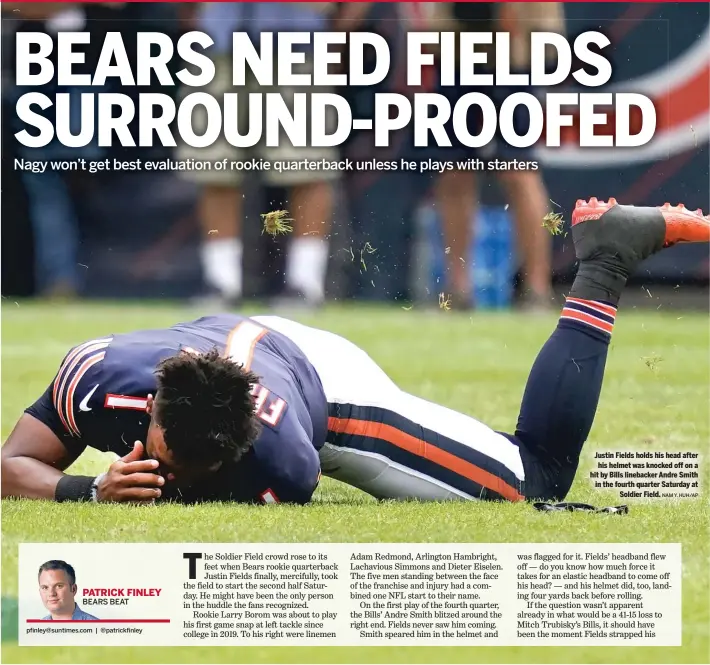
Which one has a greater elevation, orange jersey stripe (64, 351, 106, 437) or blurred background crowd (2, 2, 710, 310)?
blurred background crowd (2, 2, 710, 310)

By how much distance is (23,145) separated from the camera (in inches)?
159

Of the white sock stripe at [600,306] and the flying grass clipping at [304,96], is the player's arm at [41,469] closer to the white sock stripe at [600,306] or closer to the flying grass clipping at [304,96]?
the flying grass clipping at [304,96]

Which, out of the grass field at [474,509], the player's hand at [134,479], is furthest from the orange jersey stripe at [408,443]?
the player's hand at [134,479]

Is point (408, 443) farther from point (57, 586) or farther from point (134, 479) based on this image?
point (57, 586)

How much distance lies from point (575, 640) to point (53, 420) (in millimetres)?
1413

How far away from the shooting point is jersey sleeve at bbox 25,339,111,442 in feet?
11.5

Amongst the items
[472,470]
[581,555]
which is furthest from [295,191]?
[581,555]

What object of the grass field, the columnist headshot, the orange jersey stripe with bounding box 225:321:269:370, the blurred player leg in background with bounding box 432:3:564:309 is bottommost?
the columnist headshot

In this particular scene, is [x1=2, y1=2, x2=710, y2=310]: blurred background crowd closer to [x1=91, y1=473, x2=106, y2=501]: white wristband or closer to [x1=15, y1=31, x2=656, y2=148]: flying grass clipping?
[x1=15, y1=31, x2=656, y2=148]: flying grass clipping

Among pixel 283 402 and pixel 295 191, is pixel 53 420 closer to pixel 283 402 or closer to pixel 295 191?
pixel 283 402

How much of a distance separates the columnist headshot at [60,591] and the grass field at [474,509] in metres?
0.07

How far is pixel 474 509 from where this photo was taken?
3.65 m

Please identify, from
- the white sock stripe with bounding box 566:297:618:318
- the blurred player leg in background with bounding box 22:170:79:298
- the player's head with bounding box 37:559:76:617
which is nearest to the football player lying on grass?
the white sock stripe with bounding box 566:297:618:318

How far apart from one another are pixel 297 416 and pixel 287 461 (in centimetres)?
13
